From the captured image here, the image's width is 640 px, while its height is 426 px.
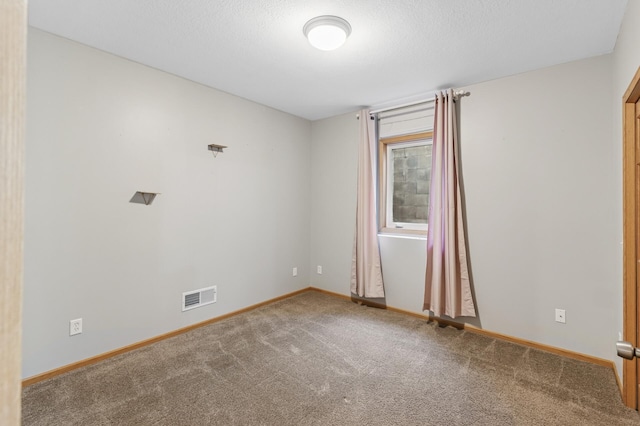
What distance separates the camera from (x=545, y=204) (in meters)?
2.69

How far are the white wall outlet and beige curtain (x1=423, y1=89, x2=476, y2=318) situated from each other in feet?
10.4

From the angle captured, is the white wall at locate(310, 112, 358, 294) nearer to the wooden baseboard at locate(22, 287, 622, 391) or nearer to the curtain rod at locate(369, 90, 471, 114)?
the curtain rod at locate(369, 90, 471, 114)

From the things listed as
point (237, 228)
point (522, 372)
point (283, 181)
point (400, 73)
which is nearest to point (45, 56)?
point (237, 228)

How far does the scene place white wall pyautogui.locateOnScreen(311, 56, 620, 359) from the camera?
2.46 m

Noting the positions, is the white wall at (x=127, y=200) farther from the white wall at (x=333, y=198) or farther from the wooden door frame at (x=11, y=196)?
the wooden door frame at (x=11, y=196)

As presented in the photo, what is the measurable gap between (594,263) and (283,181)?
327cm

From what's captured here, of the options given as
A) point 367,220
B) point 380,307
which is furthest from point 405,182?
point 380,307

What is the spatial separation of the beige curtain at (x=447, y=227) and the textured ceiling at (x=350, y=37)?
0.40 meters

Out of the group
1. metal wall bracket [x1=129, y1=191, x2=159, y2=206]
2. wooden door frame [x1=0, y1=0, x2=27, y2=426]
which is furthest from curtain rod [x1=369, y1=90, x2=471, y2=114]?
wooden door frame [x1=0, y1=0, x2=27, y2=426]

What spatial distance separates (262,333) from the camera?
3006mm

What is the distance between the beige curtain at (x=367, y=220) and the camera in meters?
3.70

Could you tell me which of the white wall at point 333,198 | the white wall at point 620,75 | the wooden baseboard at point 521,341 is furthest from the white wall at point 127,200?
the white wall at point 620,75

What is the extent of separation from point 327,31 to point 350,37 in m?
0.26

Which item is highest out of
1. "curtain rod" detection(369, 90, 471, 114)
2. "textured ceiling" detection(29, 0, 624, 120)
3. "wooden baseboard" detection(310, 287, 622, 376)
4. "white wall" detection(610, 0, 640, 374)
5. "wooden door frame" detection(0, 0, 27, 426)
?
"textured ceiling" detection(29, 0, 624, 120)
